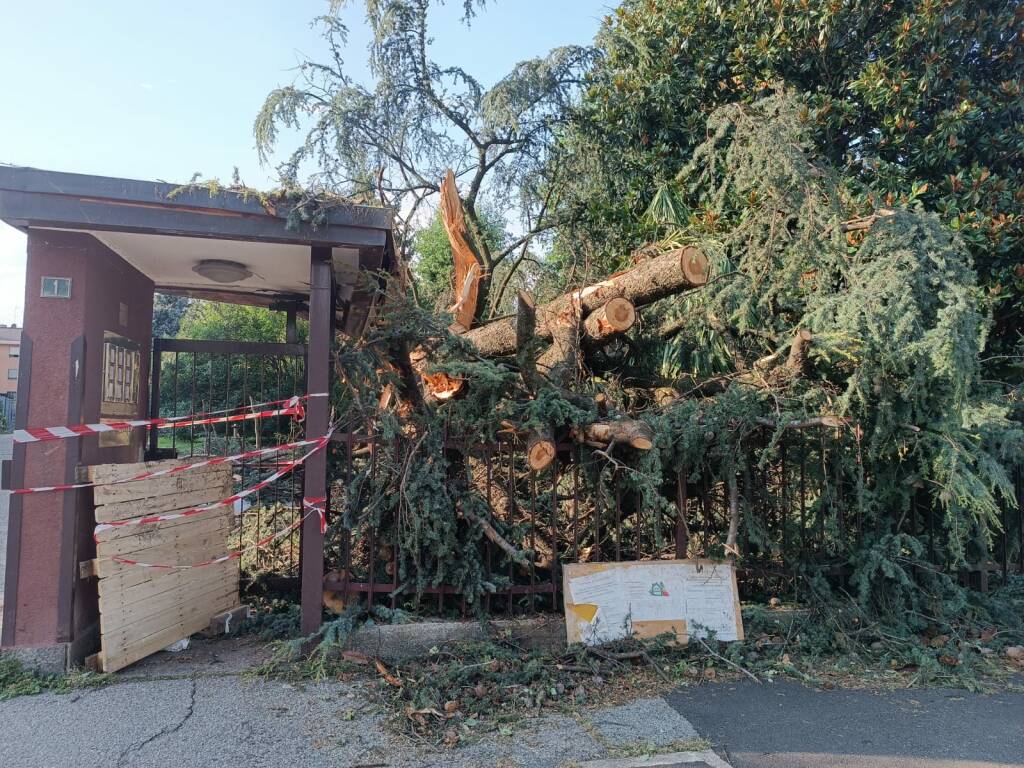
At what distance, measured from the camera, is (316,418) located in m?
5.02

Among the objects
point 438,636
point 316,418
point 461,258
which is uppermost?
A: point 461,258

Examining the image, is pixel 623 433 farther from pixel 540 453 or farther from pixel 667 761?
pixel 667 761

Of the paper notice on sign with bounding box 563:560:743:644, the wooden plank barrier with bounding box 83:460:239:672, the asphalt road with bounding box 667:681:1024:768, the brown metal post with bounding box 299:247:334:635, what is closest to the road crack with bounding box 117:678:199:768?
the wooden plank barrier with bounding box 83:460:239:672

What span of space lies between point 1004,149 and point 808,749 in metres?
7.15

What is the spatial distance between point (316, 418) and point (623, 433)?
2.26 m

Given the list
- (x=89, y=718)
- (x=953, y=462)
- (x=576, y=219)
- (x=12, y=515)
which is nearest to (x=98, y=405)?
(x=12, y=515)

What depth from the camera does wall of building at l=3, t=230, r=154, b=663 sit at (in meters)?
4.45

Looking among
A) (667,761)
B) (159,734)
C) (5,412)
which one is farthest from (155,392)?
(5,412)

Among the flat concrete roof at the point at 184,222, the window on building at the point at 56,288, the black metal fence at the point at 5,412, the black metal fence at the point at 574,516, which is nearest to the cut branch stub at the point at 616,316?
the black metal fence at the point at 574,516

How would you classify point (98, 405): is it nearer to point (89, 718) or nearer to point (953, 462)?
point (89, 718)

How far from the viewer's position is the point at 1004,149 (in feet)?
24.9

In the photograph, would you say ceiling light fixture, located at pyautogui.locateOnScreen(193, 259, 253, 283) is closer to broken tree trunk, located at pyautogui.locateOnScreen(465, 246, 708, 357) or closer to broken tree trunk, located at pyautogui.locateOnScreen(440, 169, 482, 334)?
broken tree trunk, located at pyautogui.locateOnScreen(465, 246, 708, 357)

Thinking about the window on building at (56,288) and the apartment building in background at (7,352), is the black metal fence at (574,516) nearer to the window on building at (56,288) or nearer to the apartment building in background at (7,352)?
the window on building at (56,288)

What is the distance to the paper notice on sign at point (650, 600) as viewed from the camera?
4.99m
